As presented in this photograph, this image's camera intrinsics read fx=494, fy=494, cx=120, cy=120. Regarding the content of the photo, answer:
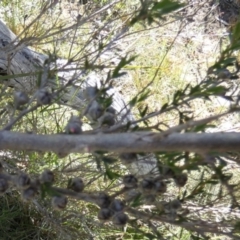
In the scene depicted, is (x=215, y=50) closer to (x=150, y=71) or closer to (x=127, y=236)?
(x=150, y=71)

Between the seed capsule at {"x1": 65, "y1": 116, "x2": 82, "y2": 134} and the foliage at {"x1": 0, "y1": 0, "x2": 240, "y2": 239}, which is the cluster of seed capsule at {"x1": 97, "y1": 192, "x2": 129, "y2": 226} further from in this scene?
the seed capsule at {"x1": 65, "y1": 116, "x2": 82, "y2": 134}

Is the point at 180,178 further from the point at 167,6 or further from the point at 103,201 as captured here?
the point at 167,6

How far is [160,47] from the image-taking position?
2564 mm

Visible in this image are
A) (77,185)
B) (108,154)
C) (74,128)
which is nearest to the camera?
(74,128)

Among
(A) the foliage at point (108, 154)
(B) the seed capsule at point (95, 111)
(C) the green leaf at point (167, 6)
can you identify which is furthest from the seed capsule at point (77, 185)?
(C) the green leaf at point (167, 6)

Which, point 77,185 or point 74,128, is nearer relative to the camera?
point 74,128

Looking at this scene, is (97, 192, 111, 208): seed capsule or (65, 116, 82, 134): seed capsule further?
(97, 192, 111, 208): seed capsule

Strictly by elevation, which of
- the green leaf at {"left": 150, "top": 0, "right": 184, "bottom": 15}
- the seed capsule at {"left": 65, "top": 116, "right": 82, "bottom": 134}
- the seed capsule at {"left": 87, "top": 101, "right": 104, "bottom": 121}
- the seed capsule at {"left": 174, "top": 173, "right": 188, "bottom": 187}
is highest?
the green leaf at {"left": 150, "top": 0, "right": 184, "bottom": 15}

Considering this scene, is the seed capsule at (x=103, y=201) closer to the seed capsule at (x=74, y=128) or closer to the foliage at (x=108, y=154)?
the foliage at (x=108, y=154)

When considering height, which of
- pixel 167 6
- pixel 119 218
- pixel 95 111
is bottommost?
pixel 119 218

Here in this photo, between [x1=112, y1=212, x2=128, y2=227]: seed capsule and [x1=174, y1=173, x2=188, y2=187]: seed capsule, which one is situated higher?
[x1=174, y1=173, x2=188, y2=187]: seed capsule

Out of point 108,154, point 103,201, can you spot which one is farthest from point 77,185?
point 108,154

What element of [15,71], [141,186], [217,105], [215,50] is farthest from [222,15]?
[141,186]

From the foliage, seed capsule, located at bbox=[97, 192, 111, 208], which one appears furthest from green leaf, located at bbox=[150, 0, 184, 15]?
seed capsule, located at bbox=[97, 192, 111, 208]
